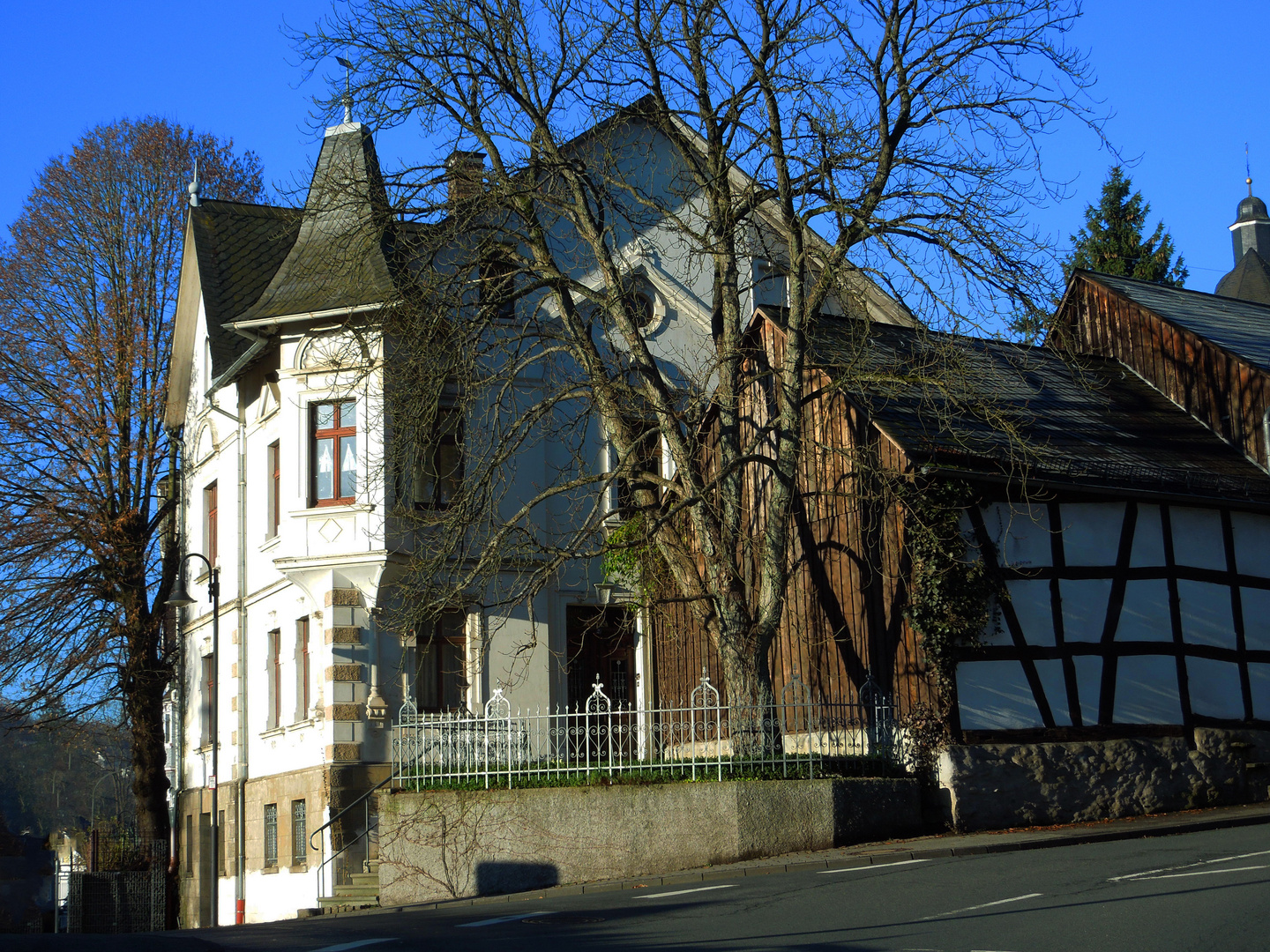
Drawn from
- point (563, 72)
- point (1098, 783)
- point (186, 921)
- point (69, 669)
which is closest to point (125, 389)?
point (69, 669)

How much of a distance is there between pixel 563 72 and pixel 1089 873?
11.3m

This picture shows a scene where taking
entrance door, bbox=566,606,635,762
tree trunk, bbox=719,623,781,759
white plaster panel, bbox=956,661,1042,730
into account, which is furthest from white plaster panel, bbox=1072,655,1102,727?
entrance door, bbox=566,606,635,762

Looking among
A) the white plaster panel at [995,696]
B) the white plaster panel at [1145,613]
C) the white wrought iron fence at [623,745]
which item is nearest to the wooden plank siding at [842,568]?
the white plaster panel at [995,696]

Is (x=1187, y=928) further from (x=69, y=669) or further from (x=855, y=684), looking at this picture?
(x=69, y=669)

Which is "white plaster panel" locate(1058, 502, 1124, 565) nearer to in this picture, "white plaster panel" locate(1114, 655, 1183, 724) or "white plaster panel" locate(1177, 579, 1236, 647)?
"white plaster panel" locate(1177, 579, 1236, 647)

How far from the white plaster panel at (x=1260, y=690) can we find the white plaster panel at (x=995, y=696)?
12.8 ft

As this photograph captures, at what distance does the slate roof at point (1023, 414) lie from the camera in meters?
16.5

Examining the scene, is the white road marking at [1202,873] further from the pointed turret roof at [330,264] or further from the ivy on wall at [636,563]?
the pointed turret roof at [330,264]

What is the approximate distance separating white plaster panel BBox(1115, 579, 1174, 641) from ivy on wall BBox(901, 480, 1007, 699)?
2157 mm

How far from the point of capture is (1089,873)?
38.9 ft

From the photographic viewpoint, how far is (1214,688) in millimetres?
18953

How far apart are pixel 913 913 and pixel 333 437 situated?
1514cm

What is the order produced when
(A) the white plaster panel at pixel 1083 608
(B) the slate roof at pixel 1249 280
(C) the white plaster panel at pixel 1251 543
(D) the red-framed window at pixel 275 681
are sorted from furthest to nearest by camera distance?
(B) the slate roof at pixel 1249 280
(D) the red-framed window at pixel 275 681
(C) the white plaster panel at pixel 1251 543
(A) the white plaster panel at pixel 1083 608

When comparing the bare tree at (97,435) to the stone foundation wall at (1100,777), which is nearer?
the stone foundation wall at (1100,777)
